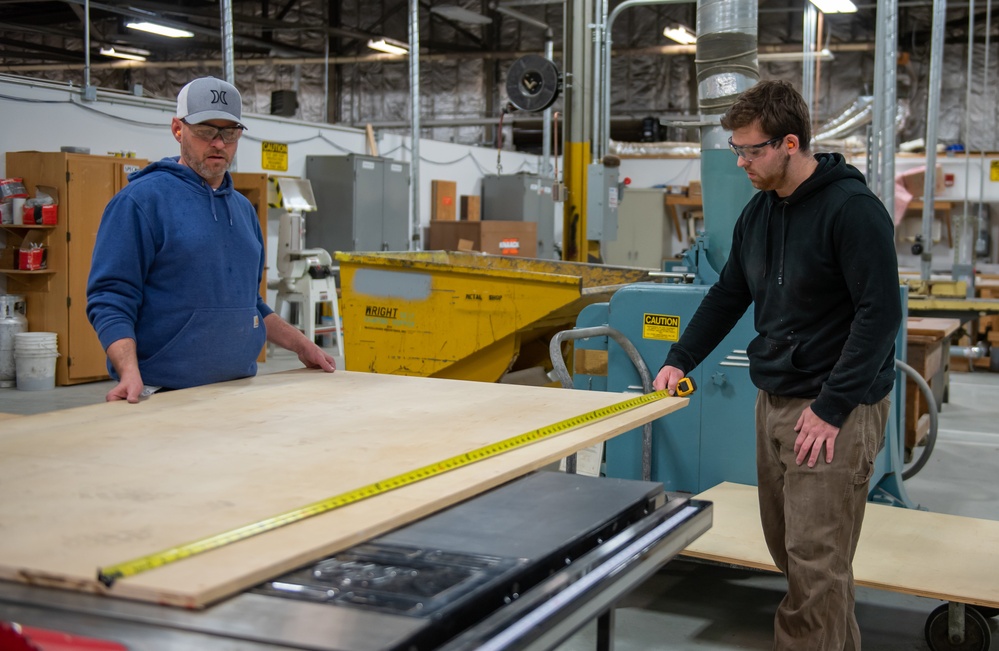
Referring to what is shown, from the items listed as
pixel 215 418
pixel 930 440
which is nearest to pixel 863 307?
pixel 215 418

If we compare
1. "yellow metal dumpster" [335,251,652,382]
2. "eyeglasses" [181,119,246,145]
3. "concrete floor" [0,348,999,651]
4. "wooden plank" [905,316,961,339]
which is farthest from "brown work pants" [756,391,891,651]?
"wooden plank" [905,316,961,339]

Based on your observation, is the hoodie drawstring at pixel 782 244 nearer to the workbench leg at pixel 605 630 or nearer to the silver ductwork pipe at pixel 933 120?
the workbench leg at pixel 605 630

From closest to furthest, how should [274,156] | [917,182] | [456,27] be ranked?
1. [274,156]
2. [917,182]
3. [456,27]

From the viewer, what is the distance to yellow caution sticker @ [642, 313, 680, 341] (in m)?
3.61

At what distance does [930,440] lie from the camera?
13.2 feet

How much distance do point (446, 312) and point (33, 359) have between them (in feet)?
11.6

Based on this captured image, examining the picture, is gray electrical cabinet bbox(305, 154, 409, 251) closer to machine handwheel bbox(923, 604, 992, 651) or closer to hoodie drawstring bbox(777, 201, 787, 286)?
machine handwheel bbox(923, 604, 992, 651)

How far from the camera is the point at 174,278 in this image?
240 cm

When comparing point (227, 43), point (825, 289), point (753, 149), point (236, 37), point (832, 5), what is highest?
point (236, 37)

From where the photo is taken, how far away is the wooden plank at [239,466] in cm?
121

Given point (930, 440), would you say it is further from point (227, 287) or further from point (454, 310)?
point (227, 287)

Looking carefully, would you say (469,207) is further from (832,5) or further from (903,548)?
(903,548)

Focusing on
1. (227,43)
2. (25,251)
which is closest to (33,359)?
(25,251)

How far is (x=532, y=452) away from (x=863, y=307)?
2.67ft
